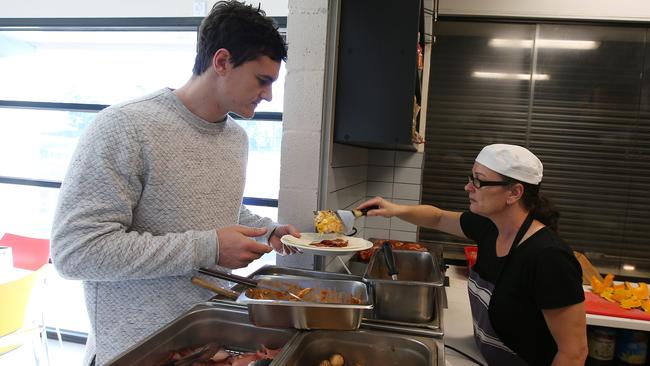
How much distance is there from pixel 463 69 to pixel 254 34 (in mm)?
2431

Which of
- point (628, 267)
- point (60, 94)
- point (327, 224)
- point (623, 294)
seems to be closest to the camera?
point (327, 224)

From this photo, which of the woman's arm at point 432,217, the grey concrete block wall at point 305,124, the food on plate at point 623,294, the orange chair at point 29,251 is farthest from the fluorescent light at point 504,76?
the orange chair at point 29,251

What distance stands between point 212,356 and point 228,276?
0.22 metres

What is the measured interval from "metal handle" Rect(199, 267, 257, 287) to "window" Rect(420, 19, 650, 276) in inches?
93.9

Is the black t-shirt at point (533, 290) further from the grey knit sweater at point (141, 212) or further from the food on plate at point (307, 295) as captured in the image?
the grey knit sweater at point (141, 212)

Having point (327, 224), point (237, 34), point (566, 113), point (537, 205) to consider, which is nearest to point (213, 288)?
point (327, 224)

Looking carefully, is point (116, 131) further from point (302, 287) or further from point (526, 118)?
point (526, 118)

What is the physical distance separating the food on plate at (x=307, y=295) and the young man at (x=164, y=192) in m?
0.16

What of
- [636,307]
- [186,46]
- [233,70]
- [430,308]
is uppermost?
[186,46]

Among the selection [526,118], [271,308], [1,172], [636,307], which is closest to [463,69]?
[526,118]

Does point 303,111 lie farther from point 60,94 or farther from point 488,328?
point 60,94

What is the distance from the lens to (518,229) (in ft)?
5.16

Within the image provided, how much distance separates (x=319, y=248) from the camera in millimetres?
1444

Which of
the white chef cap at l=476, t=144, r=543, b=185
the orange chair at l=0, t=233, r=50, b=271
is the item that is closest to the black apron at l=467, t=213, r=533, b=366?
the white chef cap at l=476, t=144, r=543, b=185
